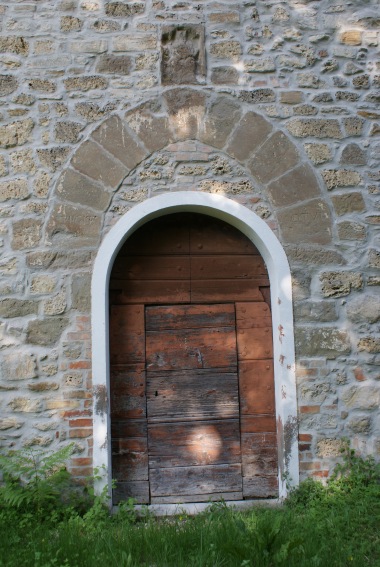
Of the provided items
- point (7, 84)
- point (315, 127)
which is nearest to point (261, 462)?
point (315, 127)

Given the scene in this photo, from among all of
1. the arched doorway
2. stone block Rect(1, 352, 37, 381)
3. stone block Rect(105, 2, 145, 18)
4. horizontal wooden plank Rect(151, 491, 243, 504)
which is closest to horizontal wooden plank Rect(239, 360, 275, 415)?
the arched doorway

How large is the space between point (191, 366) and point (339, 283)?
126cm

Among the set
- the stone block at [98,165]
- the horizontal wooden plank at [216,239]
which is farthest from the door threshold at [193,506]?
the stone block at [98,165]

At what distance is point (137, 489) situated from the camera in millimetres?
4082

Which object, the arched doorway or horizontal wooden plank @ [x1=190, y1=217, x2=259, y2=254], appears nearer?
the arched doorway

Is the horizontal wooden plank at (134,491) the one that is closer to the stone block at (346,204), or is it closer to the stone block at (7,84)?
the stone block at (346,204)

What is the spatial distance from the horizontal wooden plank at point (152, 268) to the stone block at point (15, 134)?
1101 mm

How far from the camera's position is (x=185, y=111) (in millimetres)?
4121

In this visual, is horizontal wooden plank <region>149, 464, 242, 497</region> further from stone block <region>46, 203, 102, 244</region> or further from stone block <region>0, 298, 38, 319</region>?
stone block <region>46, 203, 102, 244</region>

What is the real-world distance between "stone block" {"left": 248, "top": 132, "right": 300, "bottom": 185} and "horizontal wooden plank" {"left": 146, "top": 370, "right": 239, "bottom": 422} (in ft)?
4.76

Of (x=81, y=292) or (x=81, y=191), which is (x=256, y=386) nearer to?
(x=81, y=292)

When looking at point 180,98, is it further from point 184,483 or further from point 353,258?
point 184,483

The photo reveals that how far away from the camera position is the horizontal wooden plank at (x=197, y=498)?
13.4 feet

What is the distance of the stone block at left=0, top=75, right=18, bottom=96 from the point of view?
4062mm
